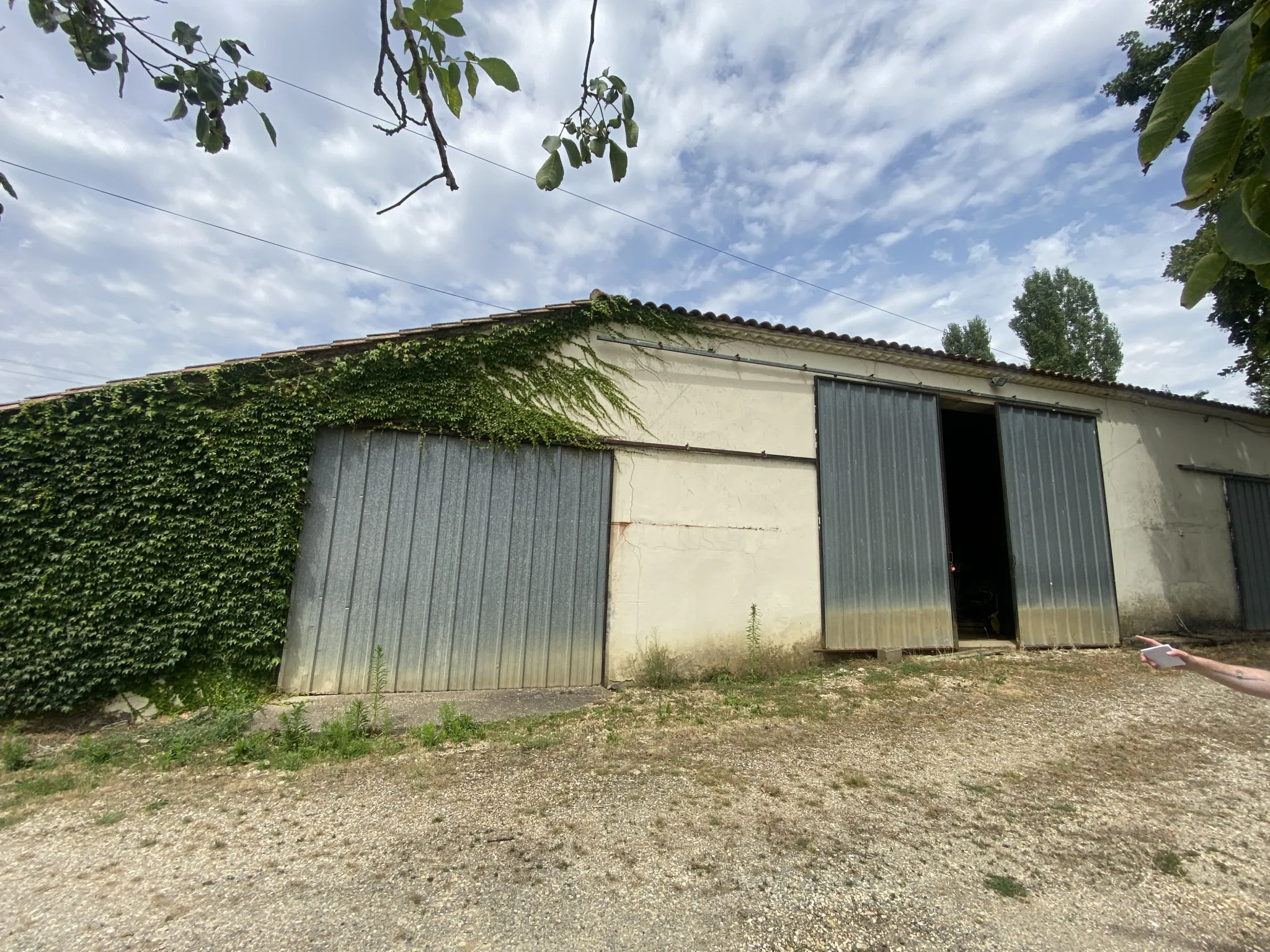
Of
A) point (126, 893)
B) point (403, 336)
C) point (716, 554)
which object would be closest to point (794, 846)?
point (126, 893)

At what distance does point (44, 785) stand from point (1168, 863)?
675cm

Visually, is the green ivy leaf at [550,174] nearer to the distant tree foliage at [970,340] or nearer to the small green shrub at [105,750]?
the small green shrub at [105,750]

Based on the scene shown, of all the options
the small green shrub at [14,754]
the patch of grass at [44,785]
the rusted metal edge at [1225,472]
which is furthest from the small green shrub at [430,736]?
the rusted metal edge at [1225,472]

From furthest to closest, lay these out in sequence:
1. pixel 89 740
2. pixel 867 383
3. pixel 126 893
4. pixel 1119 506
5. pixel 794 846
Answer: pixel 1119 506
pixel 867 383
pixel 89 740
pixel 794 846
pixel 126 893

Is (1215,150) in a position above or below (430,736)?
above

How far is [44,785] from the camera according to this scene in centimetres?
388

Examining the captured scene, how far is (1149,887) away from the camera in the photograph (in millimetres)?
2859

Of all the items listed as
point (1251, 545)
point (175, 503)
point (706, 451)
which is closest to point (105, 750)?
point (175, 503)

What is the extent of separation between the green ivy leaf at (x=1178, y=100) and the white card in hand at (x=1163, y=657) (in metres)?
2.24

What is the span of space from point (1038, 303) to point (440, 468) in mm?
28412

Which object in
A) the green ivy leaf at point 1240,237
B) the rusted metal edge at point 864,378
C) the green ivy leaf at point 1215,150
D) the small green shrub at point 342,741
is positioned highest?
the rusted metal edge at point 864,378

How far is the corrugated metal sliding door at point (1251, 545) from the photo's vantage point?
10.4 meters

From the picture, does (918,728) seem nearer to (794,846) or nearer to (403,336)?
(794,846)

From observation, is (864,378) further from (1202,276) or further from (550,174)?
(1202,276)
